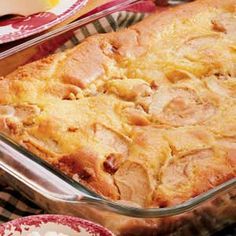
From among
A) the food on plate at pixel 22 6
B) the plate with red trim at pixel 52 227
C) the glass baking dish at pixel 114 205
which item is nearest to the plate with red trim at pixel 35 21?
the food on plate at pixel 22 6

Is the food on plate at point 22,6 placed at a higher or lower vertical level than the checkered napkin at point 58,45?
higher

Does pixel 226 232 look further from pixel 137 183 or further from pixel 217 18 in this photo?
pixel 217 18

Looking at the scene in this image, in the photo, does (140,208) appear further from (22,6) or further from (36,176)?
(22,6)

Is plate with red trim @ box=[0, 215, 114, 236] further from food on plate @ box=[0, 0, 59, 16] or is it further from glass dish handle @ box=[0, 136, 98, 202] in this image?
food on plate @ box=[0, 0, 59, 16]

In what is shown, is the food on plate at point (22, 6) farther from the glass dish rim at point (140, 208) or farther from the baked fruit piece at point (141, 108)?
the glass dish rim at point (140, 208)

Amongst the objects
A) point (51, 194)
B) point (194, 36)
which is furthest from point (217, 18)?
point (51, 194)

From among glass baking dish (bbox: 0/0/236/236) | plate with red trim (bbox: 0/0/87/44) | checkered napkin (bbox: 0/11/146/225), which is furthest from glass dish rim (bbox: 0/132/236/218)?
plate with red trim (bbox: 0/0/87/44)
